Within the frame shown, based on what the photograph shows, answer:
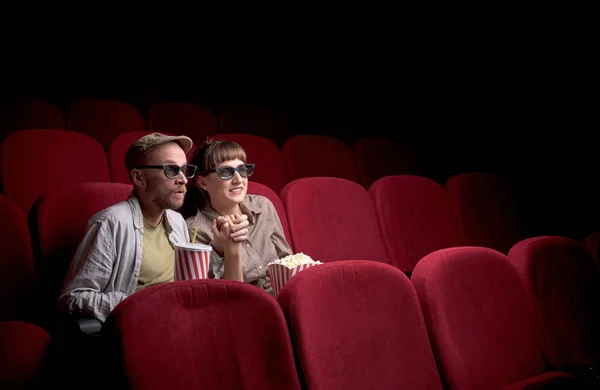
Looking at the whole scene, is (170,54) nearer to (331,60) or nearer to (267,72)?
(267,72)

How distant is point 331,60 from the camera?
4.03 ft

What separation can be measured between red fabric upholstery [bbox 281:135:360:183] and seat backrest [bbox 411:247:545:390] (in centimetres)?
45

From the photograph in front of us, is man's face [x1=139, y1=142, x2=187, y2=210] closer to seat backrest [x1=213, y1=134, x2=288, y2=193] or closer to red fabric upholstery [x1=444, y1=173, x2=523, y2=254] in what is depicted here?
seat backrest [x1=213, y1=134, x2=288, y2=193]

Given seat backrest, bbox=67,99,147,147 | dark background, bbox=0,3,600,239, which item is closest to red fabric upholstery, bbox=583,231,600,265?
dark background, bbox=0,3,600,239

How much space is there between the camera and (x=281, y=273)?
0.49 meters

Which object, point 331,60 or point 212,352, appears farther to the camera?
point 331,60

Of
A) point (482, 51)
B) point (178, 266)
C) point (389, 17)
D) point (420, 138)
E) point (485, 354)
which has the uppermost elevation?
point (389, 17)

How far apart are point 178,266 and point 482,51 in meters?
0.95

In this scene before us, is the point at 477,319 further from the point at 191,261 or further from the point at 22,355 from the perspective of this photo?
the point at 22,355

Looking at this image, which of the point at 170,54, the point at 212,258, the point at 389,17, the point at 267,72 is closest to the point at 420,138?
the point at 389,17

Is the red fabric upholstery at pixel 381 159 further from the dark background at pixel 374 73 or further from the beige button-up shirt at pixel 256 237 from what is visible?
the beige button-up shirt at pixel 256 237

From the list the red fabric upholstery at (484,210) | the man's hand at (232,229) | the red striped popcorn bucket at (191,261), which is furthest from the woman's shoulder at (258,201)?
the red fabric upholstery at (484,210)

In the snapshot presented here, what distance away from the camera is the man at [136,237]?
44 cm

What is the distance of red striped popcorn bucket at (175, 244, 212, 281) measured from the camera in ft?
1.38
